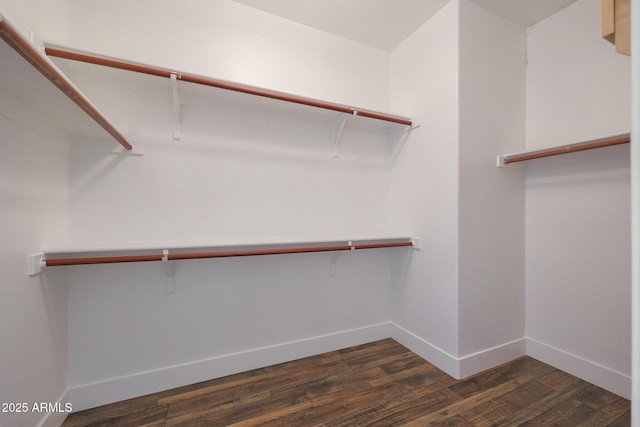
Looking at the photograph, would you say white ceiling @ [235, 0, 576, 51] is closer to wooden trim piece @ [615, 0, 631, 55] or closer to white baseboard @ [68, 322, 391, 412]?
wooden trim piece @ [615, 0, 631, 55]

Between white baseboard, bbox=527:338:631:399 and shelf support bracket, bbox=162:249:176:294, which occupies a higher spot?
shelf support bracket, bbox=162:249:176:294

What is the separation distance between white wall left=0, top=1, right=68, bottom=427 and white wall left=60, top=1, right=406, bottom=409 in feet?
→ 0.35

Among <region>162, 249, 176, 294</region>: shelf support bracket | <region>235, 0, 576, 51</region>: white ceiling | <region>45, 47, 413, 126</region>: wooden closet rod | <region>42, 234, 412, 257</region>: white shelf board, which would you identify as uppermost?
<region>235, 0, 576, 51</region>: white ceiling

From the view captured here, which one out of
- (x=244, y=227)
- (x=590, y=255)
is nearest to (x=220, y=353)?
(x=244, y=227)

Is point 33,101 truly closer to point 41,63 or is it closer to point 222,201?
point 41,63

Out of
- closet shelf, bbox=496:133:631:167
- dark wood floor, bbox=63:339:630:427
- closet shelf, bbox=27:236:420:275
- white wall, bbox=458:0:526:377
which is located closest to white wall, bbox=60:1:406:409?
dark wood floor, bbox=63:339:630:427

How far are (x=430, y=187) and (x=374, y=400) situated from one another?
Result: 1408 mm

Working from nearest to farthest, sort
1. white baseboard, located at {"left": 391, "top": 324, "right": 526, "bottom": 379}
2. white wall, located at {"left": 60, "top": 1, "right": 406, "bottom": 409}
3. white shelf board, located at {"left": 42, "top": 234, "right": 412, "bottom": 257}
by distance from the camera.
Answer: white shelf board, located at {"left": 42, "top": 234, "right": 412, "bottom": 257} → white wall, located at {"left": 60, "top": 1, "right": 406, "bottom": 409} → white baseboard, located at {"left": 391, "top": 324, "right": 526, "bottom": 379}

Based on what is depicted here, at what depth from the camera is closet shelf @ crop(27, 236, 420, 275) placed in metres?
1.22

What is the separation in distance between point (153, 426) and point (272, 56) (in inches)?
91.1

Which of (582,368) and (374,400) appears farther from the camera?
(582,368)

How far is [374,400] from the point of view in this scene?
1.52 meters

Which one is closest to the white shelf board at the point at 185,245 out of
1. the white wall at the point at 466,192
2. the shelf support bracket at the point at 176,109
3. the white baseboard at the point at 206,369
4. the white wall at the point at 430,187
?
the white wall at the point at 430,187

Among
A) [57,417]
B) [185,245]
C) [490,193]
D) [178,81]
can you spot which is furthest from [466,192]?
[57,417]
